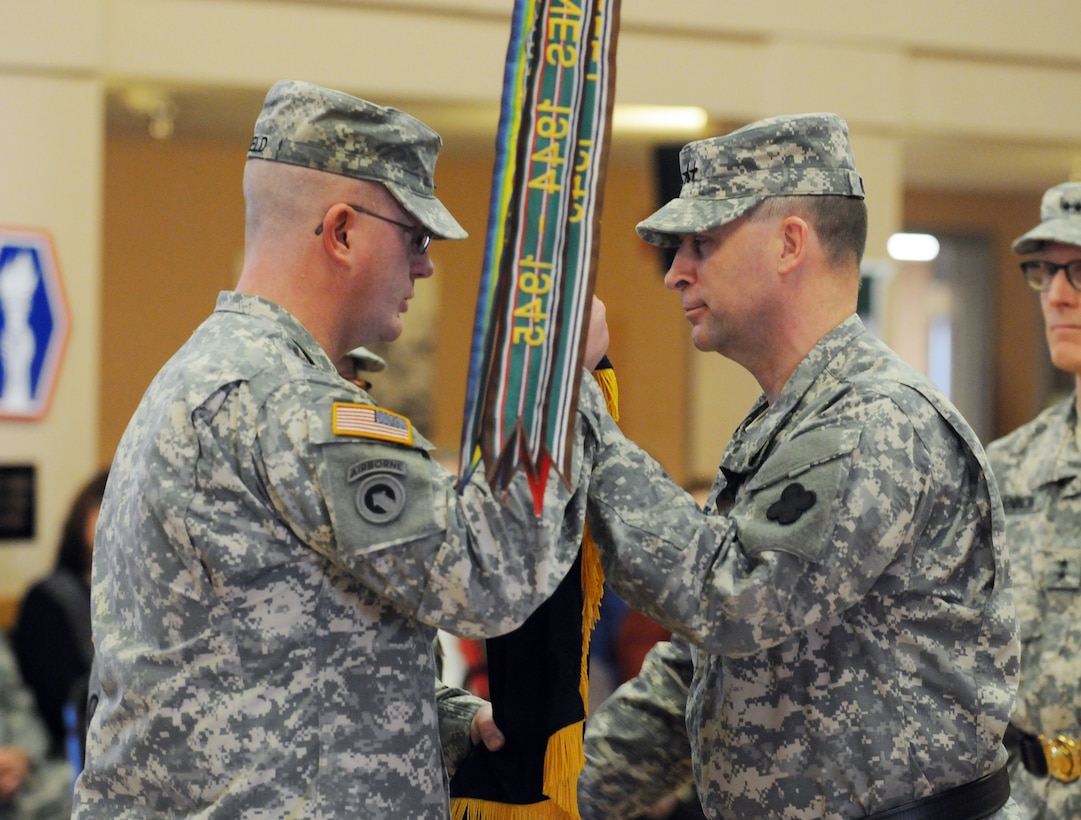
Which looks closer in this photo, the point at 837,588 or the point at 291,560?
the point at 291,560

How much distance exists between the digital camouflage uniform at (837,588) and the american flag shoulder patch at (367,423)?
28 cm

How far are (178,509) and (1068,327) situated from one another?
205 centimetres

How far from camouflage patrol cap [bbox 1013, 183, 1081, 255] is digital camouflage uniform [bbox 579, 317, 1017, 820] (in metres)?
1.18

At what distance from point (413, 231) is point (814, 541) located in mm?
655

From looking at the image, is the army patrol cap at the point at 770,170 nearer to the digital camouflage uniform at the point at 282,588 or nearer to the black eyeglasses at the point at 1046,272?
the digital camouflage uniform at the point at 282,588

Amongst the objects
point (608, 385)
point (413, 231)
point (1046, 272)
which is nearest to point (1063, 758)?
point (1046, 272)

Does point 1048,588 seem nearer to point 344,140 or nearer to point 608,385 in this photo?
point 608,385

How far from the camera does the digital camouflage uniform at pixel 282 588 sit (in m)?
1.57

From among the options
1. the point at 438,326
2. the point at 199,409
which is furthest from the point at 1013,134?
the point at 199,409

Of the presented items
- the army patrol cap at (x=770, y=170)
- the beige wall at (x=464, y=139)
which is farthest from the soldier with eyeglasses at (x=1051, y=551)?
the beige wall at (x=464, y=139)

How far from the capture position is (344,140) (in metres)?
1.77

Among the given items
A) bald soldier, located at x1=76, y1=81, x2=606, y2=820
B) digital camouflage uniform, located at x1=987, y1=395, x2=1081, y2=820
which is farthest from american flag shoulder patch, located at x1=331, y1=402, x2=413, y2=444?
digital camouflage uniform, located at x1=987, y1=395, x2=1081, y2=820

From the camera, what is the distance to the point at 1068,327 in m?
2.95

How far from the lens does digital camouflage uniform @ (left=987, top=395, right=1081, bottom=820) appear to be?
283cm
